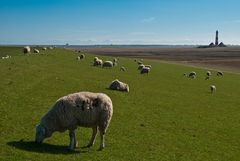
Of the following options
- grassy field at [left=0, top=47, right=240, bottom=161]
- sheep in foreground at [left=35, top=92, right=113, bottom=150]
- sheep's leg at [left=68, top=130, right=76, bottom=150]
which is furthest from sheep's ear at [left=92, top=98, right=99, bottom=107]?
grassy field at [left=0, top=47, right=240, bottom=161]

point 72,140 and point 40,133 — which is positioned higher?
point 40,133

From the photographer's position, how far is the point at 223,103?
32500 mm

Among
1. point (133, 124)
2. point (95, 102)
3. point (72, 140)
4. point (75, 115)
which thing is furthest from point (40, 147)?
point (133, 124)

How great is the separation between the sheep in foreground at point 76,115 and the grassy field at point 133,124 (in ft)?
2.69

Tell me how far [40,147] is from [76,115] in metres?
2.04

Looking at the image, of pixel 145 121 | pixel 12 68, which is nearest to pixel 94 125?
pixel 145 121

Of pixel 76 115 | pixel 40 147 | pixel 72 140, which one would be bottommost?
pixel 40 147

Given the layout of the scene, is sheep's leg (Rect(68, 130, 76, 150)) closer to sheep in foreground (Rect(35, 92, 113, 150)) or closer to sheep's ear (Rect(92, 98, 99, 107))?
sheep in foreground (Rect(35, 92, 113, 150))

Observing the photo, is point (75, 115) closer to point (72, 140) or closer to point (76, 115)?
point (76, 115)

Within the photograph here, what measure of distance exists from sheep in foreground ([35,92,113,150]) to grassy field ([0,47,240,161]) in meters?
0.82

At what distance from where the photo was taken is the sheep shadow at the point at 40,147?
49.9 feet

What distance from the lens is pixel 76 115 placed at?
15.2 meters

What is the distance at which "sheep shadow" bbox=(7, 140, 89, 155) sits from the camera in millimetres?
15203

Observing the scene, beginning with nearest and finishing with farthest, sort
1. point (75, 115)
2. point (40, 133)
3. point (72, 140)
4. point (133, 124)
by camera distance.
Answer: point (75, 115) < point (72, 140) < point (40, 133) < point (133, 124)
